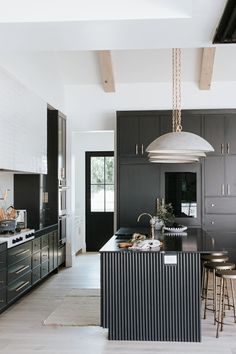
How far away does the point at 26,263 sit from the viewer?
19.3 ft

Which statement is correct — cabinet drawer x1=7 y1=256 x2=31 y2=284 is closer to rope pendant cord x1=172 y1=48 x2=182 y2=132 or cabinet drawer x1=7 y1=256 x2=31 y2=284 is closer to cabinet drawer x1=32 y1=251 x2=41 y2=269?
cabinet drawer x1=32 y1=251 x2=41 y2=269

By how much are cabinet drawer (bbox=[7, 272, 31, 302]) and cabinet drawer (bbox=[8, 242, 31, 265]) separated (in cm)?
26

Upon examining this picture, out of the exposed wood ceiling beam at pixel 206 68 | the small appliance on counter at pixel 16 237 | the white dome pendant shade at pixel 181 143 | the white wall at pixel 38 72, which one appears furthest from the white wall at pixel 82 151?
the white dome pendant shade at pixel 181 143

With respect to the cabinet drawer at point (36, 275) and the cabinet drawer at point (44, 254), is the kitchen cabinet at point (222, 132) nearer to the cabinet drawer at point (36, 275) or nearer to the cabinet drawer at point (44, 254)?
the cabinet drawer at point (44, 254)

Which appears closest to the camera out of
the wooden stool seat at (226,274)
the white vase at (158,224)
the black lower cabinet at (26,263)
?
the wooden stool seat at (226,274)

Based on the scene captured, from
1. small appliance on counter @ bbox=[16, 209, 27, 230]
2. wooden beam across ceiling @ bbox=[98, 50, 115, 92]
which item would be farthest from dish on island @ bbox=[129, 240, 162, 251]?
wooden beam across ceiling @ bbox=[98, 50, 115, 92]

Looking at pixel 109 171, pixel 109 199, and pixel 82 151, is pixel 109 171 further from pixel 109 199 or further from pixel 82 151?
pixel 82 151

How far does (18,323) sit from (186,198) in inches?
146

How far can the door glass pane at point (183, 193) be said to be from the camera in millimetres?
7699

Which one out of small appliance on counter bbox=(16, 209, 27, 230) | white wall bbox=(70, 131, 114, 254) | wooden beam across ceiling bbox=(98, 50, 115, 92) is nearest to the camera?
small appliance on counter bbox=(16, 209, 27, 230)

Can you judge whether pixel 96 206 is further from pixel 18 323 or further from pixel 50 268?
pixel 18 323

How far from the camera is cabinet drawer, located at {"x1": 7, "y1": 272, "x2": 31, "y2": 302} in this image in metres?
5.29

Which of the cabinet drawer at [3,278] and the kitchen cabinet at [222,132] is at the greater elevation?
the kitchen cabinet at [222,132]

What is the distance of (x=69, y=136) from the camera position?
28.4ft
